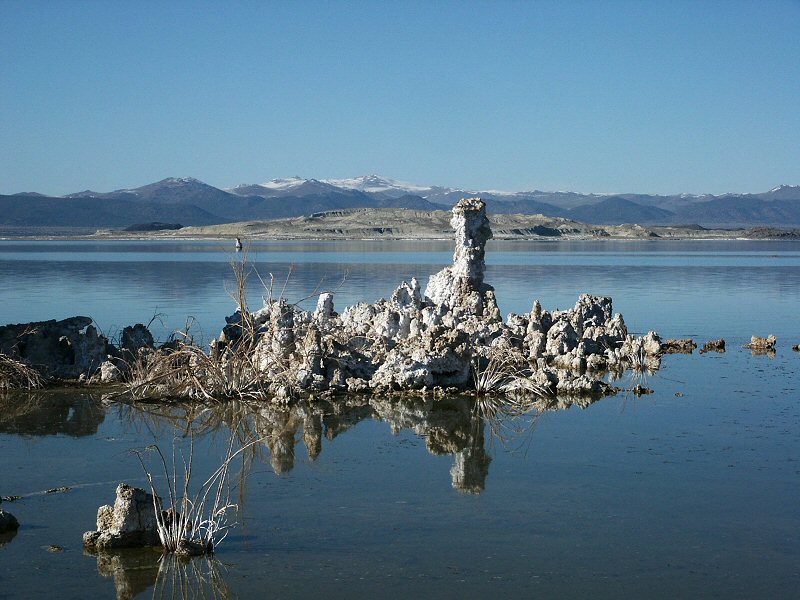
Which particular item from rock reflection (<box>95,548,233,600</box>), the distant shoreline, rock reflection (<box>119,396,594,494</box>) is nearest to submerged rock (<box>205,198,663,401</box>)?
rock reflection (<box>119,396,594,494</box>)

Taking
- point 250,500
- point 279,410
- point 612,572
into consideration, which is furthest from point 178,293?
point 612,572

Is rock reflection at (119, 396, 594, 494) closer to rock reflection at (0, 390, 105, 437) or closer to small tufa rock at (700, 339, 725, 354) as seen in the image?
rock reflection at (0, 390, 105, 437)

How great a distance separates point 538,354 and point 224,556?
326 inches

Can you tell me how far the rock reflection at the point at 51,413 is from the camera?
1040 cm

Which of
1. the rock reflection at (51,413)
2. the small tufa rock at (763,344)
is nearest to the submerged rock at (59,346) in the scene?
the rock reflection at (51,413)

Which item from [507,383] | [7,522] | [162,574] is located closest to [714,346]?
[507,383]

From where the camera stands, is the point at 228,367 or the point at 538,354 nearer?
the point at 228,367

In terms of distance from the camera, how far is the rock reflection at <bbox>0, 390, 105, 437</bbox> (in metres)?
10.4

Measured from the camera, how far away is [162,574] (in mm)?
6449

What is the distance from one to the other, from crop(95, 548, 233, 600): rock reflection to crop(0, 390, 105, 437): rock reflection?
379 cm

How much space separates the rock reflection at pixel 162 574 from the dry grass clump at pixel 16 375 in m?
5.96

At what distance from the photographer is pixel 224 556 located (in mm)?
6711

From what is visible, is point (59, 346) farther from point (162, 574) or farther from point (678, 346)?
point (678, 346)

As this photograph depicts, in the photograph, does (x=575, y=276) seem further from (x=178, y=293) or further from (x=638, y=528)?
(x=638, y=528)
